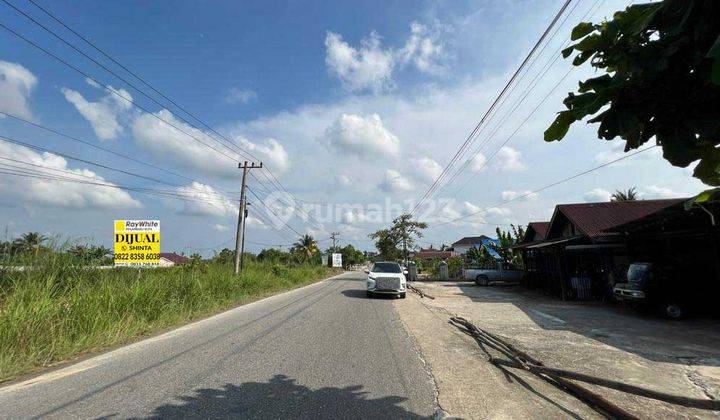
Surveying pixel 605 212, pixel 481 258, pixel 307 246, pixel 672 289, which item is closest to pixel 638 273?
pixel 672 289

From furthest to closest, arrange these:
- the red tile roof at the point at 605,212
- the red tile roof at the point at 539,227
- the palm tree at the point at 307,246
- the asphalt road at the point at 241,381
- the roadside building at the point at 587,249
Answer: the palm tree at the point at 307,246 → the red tile roof at the point at 539,227 → the red tile roof at the point at 605,212 → the roadside building at the point at 587,249 → the asphalt road at the point at 241,381

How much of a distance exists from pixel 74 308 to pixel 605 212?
75.6ft

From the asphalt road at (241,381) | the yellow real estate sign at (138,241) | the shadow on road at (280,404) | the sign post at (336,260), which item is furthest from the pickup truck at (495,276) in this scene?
the sign post at (336,260)

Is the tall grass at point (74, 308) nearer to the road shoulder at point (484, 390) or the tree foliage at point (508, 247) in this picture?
the road shoulder at point (484, 390)

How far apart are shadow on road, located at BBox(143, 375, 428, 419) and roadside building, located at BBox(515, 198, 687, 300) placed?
1300cm

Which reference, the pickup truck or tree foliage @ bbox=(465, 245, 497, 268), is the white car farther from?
tree foliage @ bbox=(465, 245, 497, 268)

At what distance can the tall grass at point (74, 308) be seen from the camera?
6223 millimetres

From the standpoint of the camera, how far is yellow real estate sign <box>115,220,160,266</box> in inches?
677

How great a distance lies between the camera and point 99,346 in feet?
23.6

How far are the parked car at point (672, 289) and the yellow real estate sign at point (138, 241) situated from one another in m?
19.0

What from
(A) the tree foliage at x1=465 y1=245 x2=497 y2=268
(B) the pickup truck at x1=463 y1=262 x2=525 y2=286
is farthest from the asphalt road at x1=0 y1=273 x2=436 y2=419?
(A) the tree foliage at x1=465 y1=245 x2=497 y2=268

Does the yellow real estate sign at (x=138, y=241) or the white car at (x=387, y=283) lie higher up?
the yellow real estate sign at (x=138, y=241)

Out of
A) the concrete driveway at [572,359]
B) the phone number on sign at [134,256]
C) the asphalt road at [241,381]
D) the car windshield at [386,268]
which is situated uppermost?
the phone number on sign at [134,256]

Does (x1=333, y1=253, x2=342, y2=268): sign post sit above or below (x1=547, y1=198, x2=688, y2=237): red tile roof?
below
